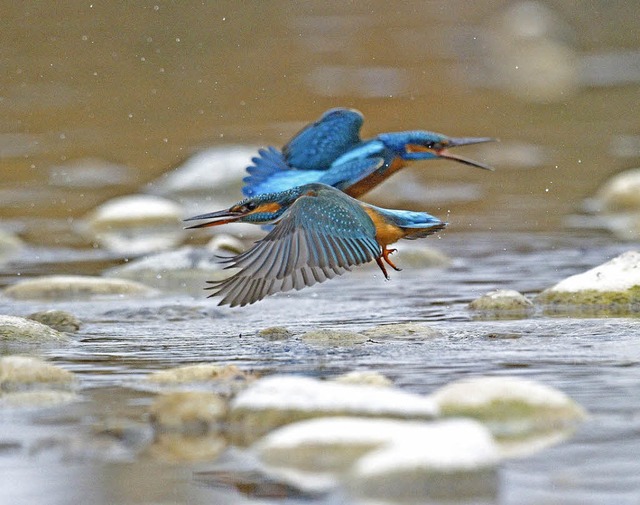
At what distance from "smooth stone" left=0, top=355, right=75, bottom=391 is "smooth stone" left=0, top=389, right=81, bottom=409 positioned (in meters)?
0.07

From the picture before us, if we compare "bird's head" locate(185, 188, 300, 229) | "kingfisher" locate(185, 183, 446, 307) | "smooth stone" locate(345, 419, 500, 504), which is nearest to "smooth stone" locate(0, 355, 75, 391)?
"kingfisher" locate(185, 183, 446, 307)

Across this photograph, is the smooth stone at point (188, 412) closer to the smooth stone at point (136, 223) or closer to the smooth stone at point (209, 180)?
the smooth stone at point (136, 223)

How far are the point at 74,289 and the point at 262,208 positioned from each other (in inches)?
61.3

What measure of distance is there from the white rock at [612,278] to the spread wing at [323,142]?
1.39 m

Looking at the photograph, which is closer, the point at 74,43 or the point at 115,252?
the point at 115,252

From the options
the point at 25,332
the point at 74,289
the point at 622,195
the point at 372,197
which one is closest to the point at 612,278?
the point at 25,332

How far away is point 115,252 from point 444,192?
3.10m

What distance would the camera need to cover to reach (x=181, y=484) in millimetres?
3713

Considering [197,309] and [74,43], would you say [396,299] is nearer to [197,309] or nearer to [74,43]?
[197,309]

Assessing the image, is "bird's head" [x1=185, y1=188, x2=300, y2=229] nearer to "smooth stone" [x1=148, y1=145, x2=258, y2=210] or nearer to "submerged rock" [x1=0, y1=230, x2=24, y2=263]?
"submerged rock" [x1=0, y1=230, x2=24, y2=263]

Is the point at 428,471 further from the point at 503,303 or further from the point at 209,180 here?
the point at 209,180

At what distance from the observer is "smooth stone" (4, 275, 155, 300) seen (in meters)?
7.09

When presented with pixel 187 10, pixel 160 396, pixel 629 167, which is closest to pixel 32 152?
pixel 629 167

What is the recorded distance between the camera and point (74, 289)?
717 cm
